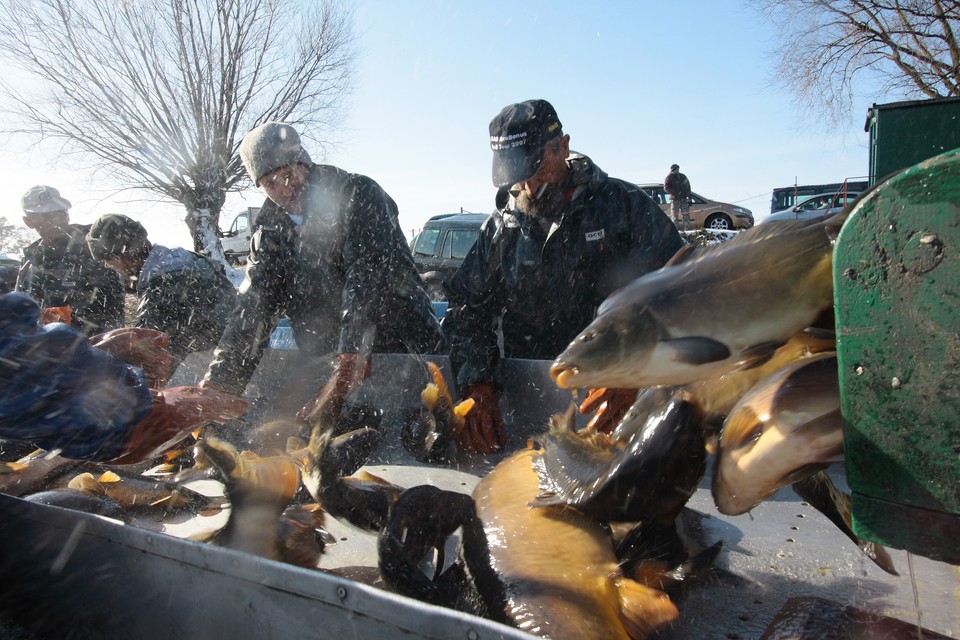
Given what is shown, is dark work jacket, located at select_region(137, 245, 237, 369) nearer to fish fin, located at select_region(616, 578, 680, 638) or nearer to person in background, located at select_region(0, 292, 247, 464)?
person in background, located at select_region(0, 292, 247, 464)

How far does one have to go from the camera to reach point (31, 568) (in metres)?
2.39

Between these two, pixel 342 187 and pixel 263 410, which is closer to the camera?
pixel 342 187

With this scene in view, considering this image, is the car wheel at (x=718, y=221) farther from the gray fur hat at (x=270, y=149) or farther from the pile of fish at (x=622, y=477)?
the pile of fish at (x=622, y=477)

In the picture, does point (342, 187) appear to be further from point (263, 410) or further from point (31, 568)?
point (31, 568)

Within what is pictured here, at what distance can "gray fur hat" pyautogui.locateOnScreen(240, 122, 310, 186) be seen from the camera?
414 cm

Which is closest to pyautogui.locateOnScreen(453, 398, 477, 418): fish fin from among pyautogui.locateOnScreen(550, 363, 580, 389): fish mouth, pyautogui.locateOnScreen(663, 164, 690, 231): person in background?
pyautogui.locateOnScreen(550, 363, 580, 389): fish mouth

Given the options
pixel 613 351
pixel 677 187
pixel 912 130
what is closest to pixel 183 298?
pixel 613 351

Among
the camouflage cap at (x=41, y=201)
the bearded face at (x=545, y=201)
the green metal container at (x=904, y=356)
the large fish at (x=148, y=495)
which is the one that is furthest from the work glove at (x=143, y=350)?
the camouflage cap at (x=41, y=201)

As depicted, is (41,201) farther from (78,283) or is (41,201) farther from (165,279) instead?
(165,279)

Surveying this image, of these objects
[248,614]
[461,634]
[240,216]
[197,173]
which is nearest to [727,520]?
[461,634]

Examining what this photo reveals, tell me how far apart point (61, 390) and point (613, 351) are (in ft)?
6.42

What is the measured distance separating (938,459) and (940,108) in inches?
375

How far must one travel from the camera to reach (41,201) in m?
6.34

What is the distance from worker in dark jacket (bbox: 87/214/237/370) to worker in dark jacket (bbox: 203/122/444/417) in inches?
31.4
